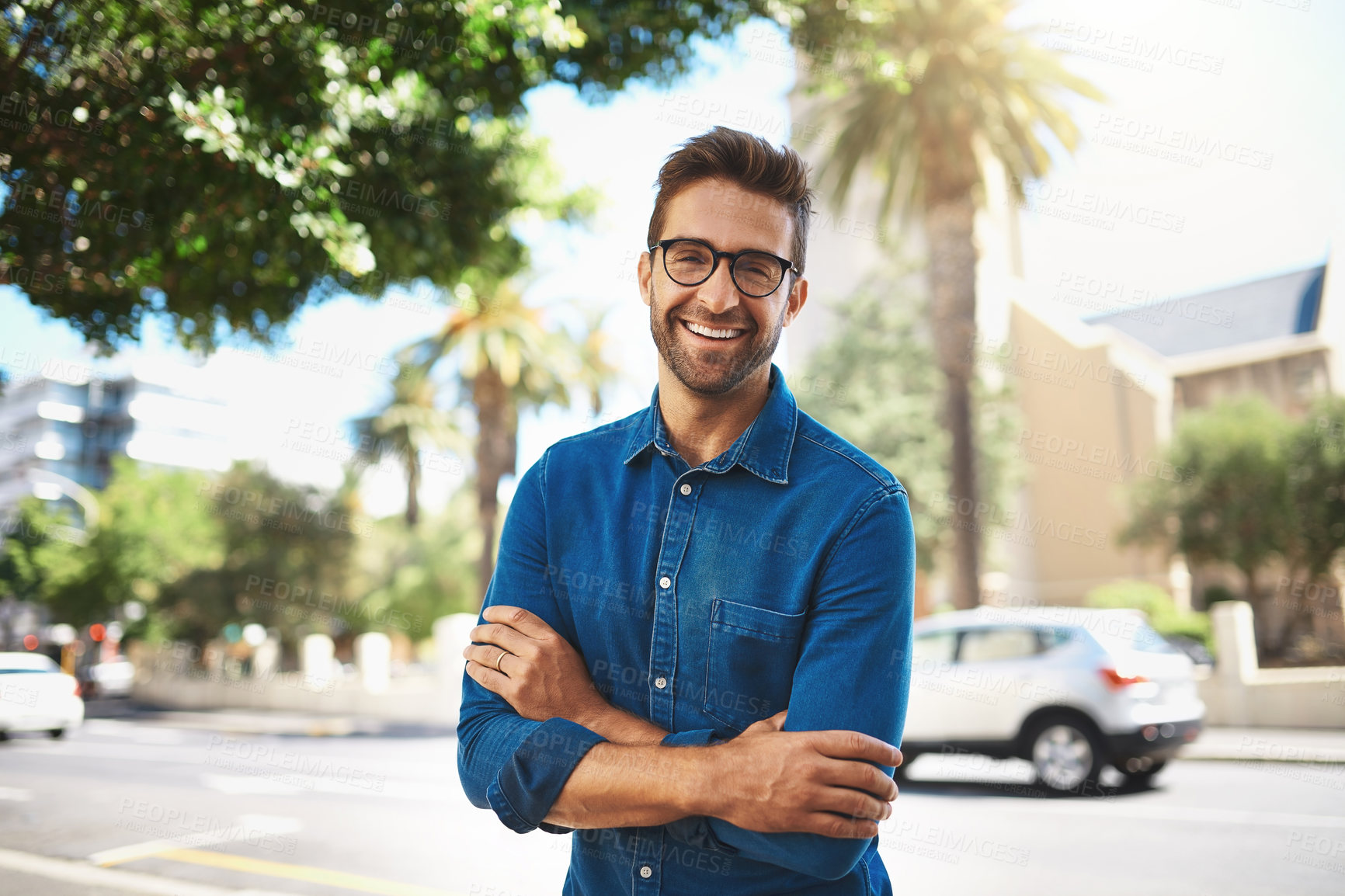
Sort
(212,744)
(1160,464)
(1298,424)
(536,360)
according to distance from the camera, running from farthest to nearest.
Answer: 1. (1160,464)
2. (1298,424)
3. (536,360)
4. (212,744)

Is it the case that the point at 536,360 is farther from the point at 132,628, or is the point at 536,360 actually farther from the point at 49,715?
the point at 132,628

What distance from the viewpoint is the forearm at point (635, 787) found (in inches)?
62.2

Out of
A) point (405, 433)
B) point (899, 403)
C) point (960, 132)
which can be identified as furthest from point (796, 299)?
point (899, 403)

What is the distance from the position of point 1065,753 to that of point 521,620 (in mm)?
9433

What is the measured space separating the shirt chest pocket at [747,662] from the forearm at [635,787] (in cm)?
14

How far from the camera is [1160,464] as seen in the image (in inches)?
1167

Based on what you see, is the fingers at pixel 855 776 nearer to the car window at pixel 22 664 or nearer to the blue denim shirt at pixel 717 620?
the blue denim shirt at pixel 717 620

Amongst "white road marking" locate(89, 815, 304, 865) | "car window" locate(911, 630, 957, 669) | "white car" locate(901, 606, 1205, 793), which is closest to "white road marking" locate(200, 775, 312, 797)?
"white road marking" locate(89, 815, 304, 865)

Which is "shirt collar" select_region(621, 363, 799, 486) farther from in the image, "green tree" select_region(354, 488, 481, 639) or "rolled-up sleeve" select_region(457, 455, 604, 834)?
"green tree" select_region(354, 488, 481, 639)

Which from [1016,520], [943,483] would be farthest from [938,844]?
[1016,520]

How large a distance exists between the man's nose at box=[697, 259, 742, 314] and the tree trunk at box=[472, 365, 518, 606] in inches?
875

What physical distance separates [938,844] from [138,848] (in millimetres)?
6185

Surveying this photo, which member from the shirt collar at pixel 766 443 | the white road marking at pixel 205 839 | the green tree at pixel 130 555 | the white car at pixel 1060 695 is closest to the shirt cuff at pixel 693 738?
the shirt collar at pixel 766 443

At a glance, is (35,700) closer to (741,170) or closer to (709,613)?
(709,613)
